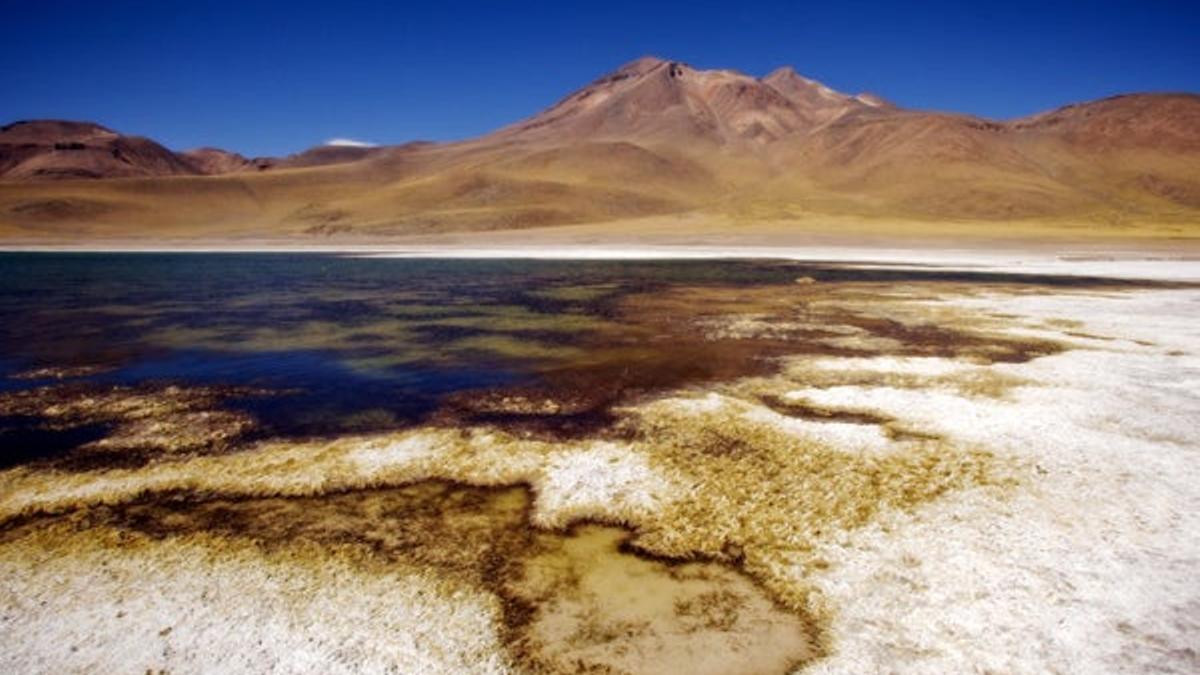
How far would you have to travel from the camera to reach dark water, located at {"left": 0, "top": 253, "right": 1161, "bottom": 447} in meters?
13.4

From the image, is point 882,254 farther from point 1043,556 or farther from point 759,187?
point 759,187

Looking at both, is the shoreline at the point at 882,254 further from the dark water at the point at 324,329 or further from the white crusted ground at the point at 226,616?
the white crusted ground at the point at 226,616

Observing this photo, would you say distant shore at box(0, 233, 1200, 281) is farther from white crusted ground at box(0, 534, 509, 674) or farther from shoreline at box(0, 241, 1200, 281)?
white crusted ground at box(0, 534, 509, 674)

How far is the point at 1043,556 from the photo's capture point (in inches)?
253

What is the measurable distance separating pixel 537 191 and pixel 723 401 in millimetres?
118503

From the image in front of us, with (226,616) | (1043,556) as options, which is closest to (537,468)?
(226,616)

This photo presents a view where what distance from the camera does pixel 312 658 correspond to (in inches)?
204

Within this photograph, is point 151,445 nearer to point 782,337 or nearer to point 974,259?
point 782,337

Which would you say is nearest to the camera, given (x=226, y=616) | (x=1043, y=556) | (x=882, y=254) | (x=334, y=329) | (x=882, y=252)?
(x=226, y=616)

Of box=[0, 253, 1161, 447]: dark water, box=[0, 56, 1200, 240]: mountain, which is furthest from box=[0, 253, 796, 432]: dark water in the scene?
box=[0, 56, 1200, 240]: mountain

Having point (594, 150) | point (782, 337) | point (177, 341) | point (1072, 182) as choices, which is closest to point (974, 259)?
point (782, 337)

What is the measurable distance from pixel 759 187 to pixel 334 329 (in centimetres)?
12660

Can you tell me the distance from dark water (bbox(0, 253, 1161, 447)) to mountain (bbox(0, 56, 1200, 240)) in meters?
49.0

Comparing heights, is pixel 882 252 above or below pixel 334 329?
above
